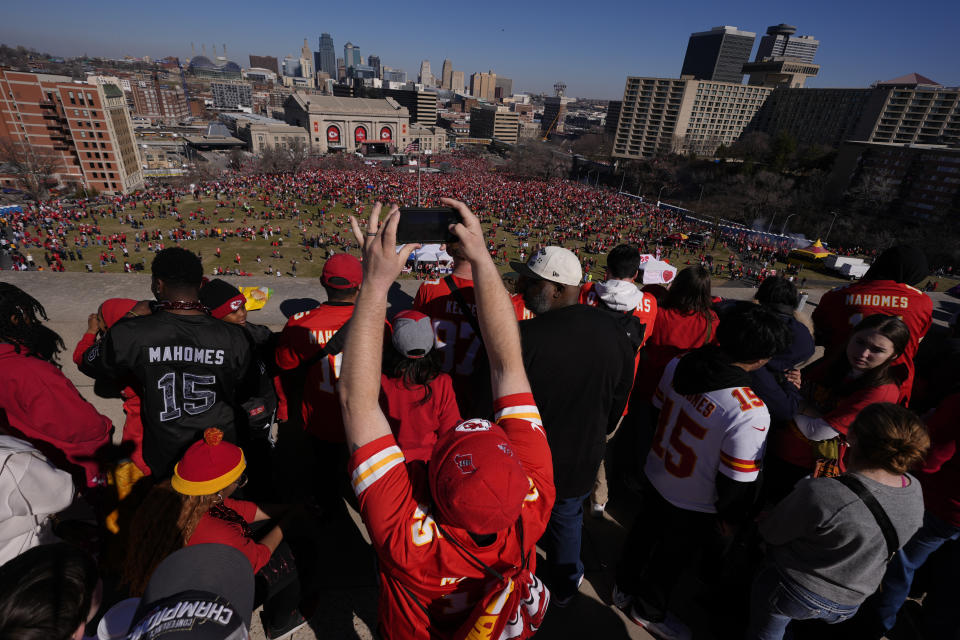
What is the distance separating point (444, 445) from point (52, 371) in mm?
2390

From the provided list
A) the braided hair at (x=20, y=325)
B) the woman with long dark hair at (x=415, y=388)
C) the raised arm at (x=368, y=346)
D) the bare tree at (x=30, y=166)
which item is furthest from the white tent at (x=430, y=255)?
the bare tree at (x=30, y=166)

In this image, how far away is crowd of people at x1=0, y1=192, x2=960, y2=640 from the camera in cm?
126

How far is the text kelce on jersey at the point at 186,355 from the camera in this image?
226cm

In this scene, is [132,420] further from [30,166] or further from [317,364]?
[30,166]

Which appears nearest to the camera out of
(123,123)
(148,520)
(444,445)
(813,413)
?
(444,445)

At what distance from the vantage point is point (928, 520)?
250 cm

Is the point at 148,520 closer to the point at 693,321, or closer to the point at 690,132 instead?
the point at 693,321

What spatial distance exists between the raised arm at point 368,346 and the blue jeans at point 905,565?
3013mm

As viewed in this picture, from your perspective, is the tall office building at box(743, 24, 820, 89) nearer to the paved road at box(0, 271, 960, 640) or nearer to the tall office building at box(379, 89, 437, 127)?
the tall office building at box(379, 89, 437, 127)

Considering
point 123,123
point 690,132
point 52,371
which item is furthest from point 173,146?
point 52,371

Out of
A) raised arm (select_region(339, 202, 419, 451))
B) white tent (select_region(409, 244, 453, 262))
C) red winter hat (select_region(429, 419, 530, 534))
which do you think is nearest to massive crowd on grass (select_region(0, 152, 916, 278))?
white tent (select_region(409, 244, 453, 262))

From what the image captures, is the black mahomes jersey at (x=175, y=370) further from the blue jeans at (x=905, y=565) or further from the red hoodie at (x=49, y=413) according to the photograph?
the blue jeans at (x=905, y=565)

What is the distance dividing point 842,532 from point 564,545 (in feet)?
4.11

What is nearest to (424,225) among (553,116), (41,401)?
(41,401)
